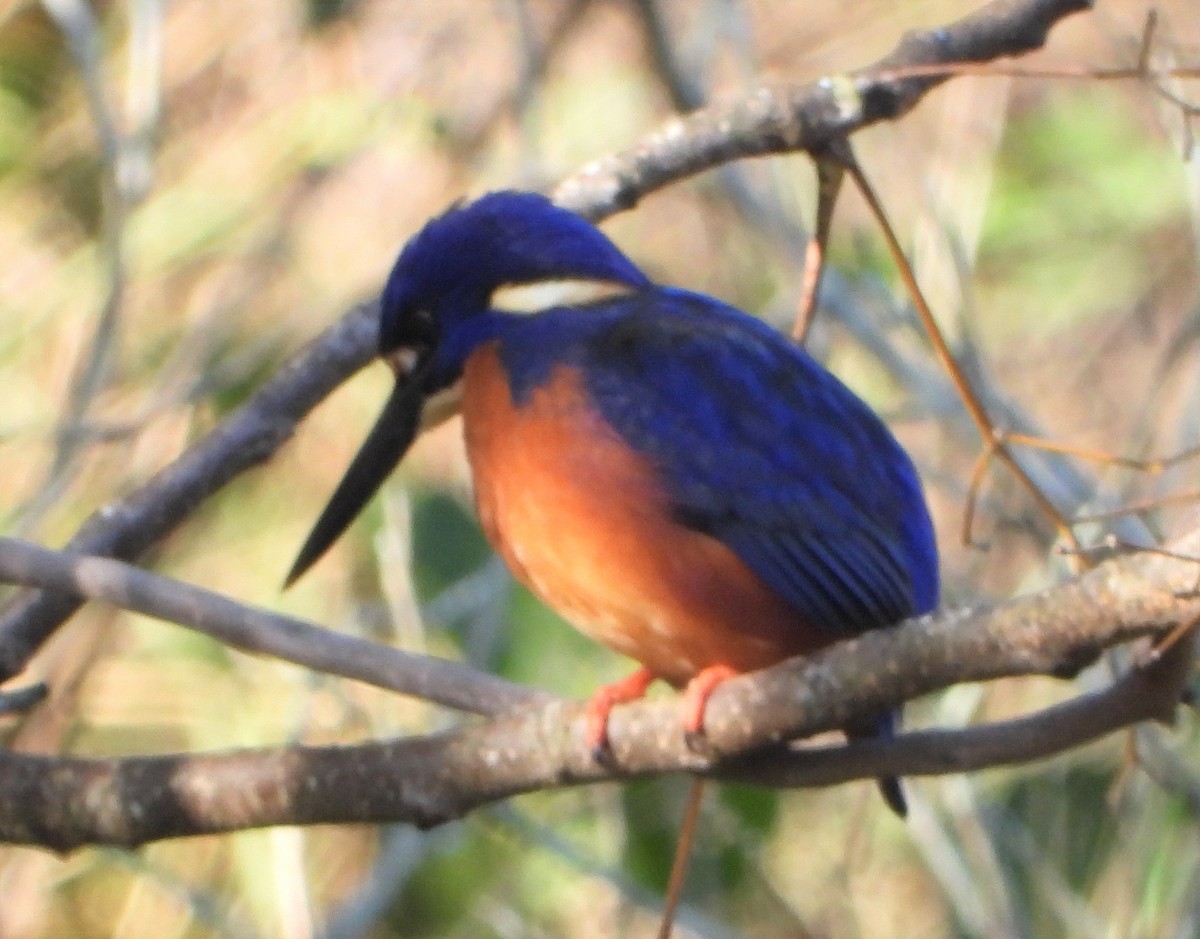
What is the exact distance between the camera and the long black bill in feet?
8.17

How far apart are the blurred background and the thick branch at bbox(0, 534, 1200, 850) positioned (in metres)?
1.13

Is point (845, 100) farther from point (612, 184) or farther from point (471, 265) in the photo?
point (471, 265)

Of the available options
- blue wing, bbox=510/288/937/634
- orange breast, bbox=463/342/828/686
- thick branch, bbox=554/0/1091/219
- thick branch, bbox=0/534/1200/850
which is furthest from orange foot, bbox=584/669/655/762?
thick branch, bbox=554/0/1091/219

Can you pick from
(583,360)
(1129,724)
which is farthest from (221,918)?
(1129,724)

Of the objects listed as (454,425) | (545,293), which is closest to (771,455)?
(545,293)

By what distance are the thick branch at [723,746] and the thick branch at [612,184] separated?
380mm

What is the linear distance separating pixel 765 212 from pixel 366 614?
1170mm

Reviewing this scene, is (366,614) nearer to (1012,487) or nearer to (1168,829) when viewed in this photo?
(1012,487)

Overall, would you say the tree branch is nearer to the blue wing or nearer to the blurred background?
the blue wing

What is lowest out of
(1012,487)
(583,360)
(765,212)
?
(1012,487)

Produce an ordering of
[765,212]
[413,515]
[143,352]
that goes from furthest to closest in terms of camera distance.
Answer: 1. [143,352]
2. [413,515]
3. [765,212]

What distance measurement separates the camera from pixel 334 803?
179cm

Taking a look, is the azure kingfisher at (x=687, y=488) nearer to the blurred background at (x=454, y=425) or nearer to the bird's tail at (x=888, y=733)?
the bird's tail at (x=888, y=733)

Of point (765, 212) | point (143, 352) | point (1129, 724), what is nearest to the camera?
point (1129, 724)
